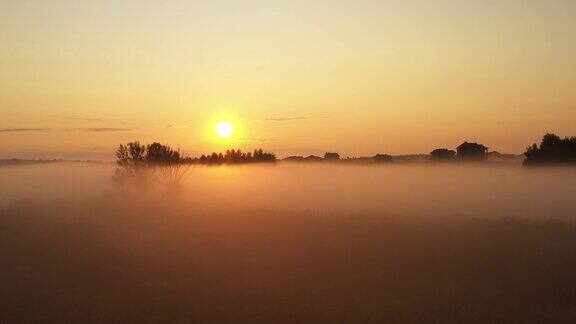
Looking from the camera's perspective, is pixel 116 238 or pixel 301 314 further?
pixel 116 238

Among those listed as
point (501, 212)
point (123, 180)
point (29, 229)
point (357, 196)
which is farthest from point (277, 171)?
point (29, 229)

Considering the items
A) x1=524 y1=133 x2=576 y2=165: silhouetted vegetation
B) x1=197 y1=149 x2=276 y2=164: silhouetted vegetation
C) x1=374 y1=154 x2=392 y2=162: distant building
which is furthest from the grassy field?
x1=374 y1=154 x2=392 y2=162: distant building

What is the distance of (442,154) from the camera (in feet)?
543

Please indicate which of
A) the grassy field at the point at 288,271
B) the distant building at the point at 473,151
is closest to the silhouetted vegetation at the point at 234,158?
the distant building at the point at 473,151

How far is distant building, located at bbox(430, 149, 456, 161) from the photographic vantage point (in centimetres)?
15825

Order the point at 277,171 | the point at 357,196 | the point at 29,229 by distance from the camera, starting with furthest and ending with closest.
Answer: the point at 277,171 < the point at 357,196 < the point at 29,229

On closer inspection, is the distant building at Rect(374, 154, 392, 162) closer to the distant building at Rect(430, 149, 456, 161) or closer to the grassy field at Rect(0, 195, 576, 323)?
the distant building at Rect(430, 149, 456, 161)

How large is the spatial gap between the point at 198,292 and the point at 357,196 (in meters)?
55.4

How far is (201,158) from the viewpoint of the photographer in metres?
133

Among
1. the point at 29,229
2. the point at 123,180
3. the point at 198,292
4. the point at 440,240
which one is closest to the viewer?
the point at 198,292

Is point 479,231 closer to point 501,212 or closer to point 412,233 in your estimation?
point 412,233

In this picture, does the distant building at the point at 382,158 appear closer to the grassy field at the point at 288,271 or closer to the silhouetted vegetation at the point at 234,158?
the silhouetted vegetation at the point at 234,158

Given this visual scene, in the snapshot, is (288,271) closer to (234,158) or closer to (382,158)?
(234,158)

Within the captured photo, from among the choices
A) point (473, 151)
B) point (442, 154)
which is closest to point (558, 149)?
point (473, 151)
